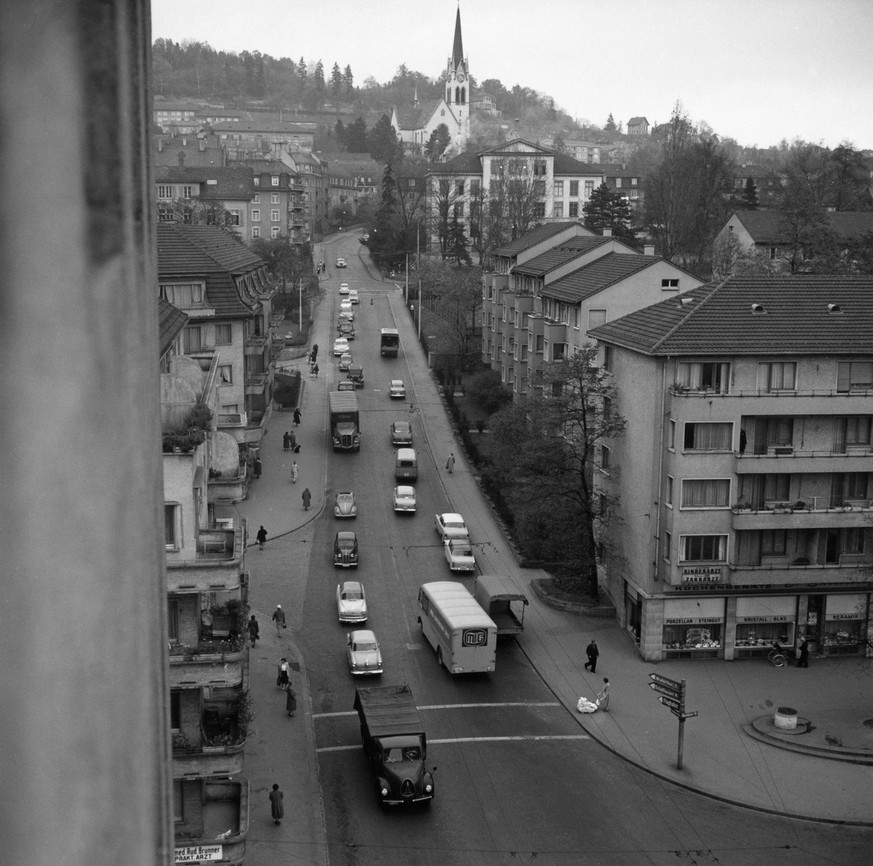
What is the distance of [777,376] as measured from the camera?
38.9 metres

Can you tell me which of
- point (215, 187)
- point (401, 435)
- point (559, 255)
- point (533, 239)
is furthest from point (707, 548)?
point (215, 187)

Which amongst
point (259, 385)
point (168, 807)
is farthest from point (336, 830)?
point (259, 385)

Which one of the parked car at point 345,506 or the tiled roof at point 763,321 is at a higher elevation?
the tiled roof at point 763,321

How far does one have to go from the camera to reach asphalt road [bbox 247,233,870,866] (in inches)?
1033

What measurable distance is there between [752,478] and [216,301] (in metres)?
21.5

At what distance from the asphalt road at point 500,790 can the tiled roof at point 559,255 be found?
25.1 metres

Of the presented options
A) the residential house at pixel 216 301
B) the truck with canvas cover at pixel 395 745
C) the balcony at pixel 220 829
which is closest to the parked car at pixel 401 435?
the residential house at pixel 216 301

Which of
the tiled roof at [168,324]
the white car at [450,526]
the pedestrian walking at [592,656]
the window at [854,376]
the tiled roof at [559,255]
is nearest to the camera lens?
the tiled roof at [168,324]

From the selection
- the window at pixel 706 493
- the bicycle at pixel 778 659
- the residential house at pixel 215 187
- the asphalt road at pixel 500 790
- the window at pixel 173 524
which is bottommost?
the bicycle at pixel 778 659

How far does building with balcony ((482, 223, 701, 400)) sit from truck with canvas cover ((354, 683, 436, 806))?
19052 millimetres

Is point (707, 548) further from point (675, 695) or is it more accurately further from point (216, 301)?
point (216, 301)

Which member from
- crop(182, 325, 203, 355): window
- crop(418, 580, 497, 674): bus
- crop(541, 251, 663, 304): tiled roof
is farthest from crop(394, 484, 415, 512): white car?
crop(418, 580, 497, 674): bus

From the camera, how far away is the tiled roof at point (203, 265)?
44.3 meters

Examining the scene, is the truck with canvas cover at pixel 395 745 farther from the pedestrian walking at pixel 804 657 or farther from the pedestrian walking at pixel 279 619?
the pedestrian walking at pixel 804 657
